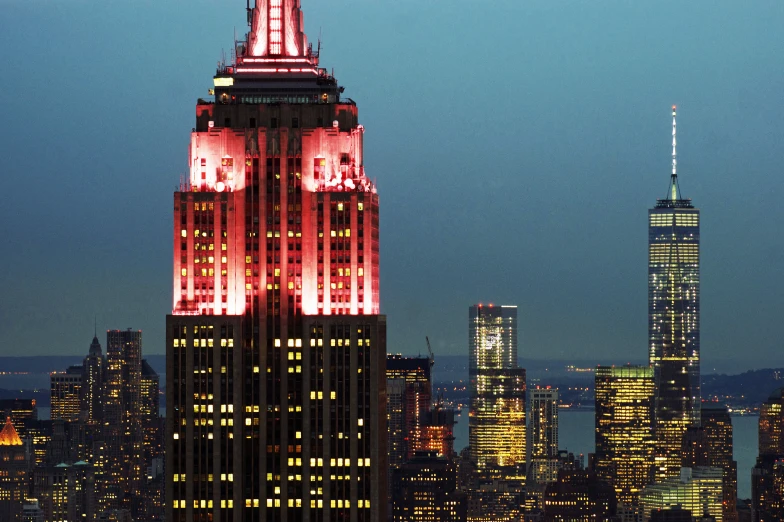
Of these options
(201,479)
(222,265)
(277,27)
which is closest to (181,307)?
(222,265)

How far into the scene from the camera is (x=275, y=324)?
91125 mm

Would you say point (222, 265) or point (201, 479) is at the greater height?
point (222, 265)

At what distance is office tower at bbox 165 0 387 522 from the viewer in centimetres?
9000

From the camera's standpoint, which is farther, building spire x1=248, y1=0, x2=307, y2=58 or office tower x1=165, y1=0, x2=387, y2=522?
building spire x1=248, y1=0, x2=307, y2=58

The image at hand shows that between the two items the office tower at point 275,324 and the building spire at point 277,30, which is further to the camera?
the building spire at point 277,30

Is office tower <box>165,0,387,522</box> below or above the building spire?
below

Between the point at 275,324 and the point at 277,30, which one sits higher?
the point at 277,30

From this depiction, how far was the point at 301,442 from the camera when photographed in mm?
90250

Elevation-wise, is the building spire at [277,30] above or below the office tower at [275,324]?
above

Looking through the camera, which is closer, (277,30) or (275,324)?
(275,324)

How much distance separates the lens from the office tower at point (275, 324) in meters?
90.0

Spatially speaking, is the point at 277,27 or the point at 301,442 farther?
the point at 277,27

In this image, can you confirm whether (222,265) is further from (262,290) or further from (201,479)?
(201,479)

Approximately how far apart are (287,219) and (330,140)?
4.57 meters
